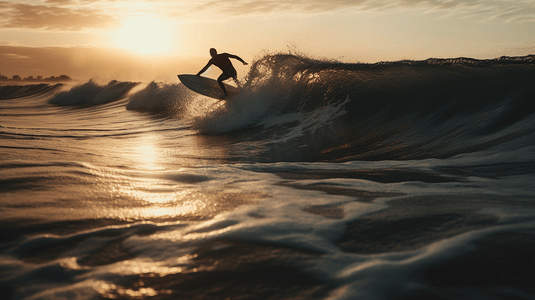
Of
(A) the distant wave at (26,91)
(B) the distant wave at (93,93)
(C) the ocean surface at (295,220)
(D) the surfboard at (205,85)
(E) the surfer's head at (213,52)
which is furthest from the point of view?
(A) the distant wave at (26,91)

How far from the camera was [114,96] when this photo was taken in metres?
20.0

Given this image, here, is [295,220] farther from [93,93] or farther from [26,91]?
[26,91]

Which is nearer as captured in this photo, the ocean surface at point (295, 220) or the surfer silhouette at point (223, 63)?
the ocean surface at point (295, 220)

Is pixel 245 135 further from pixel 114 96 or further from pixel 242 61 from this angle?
pixel 114 96

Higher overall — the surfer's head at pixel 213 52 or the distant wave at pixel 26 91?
the distant wave at pixel 26 91

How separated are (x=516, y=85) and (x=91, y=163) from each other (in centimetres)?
705

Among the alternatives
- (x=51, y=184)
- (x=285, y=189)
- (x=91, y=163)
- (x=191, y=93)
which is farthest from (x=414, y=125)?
(x=191, y=93)

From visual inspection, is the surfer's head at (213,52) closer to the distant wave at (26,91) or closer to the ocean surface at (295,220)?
the ocean surface at (295,220)

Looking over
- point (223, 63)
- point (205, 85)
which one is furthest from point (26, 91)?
point (223, 63)

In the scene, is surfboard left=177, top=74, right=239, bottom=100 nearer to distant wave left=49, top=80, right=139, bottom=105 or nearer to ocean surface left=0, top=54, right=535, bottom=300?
ocean surface left=0, top=54, right=535, bottom=300

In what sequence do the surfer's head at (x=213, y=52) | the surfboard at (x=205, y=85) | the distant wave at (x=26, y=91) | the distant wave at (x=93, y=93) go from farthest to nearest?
1. the distant wave at (x=26, y=91)
2. the distant wave at (x=93, y=93)
3. the surfboard at (x=205, y=85)
4. the surfer's head at (x=213, y=52)

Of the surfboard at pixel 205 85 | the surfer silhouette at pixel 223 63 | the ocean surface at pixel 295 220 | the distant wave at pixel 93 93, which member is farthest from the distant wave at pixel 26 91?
the ocean surface at pixel 295 220

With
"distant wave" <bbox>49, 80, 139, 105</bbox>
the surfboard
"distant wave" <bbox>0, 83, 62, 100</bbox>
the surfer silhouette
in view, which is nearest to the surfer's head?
the surfer silhouette

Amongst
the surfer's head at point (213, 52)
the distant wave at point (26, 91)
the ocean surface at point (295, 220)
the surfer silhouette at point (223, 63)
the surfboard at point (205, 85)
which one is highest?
the distant wave at point (26, 91)
